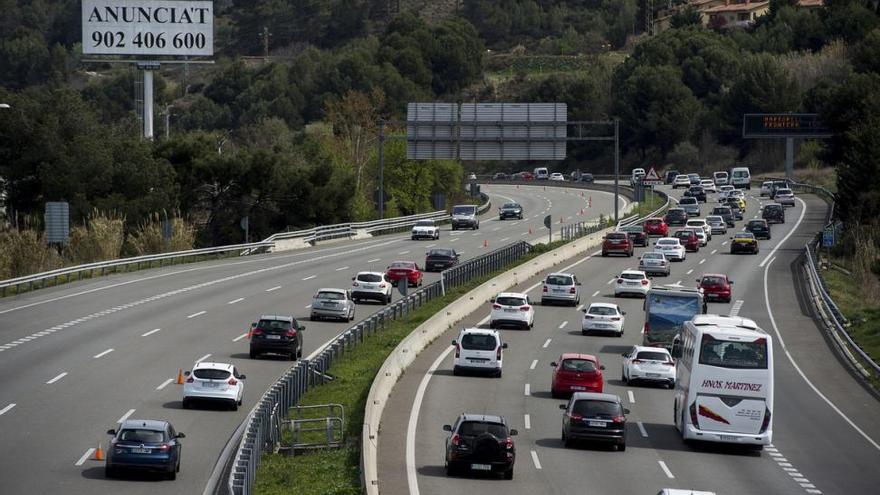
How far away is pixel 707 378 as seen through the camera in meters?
32.6

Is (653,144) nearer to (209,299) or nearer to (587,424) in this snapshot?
(209,299)

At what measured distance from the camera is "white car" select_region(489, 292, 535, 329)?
54.4 metres

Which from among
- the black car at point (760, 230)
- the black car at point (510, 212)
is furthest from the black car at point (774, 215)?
the black car at point (510, 212)

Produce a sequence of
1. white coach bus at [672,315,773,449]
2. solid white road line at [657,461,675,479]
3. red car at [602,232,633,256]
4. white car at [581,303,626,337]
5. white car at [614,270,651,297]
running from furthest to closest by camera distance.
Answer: red car at [602,232,633,256]
white car at [614,270,651,297]
white car at [581,303,626,337]
white coach bus at [672,315,773,449]
solid white road line at [657,461,675,479]

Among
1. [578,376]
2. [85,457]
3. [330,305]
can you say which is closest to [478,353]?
[578,376]

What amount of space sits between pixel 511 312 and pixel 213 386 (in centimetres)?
2115

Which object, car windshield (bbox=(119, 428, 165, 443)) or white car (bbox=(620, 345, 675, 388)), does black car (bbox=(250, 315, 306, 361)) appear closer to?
white car (bbox=(620, 345, 675, 388))

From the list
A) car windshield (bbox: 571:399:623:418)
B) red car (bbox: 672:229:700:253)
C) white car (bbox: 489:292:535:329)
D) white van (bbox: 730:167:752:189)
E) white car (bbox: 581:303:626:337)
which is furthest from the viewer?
white van (bbox: 730:167:752:189)

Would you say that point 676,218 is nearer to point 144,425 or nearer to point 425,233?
point 425,233

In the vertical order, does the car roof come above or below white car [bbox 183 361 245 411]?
above

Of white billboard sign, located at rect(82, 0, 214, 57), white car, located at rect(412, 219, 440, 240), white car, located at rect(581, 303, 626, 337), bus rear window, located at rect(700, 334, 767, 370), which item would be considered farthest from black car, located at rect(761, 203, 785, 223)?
bus rear window, located at rect(700, 334, 767, 370)

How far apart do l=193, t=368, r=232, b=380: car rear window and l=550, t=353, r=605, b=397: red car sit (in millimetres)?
9706

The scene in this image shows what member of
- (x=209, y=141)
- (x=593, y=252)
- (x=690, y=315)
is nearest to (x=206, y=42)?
(x=209, y=141)

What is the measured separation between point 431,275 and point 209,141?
42.5m
